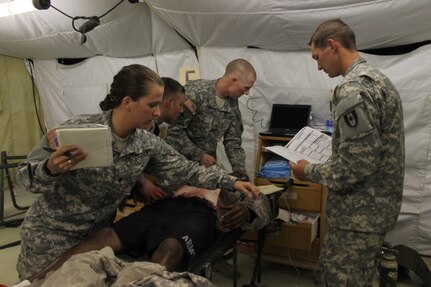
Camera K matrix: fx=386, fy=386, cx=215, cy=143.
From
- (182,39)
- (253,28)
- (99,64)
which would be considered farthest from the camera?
(99,64)

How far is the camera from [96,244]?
166 centimetres

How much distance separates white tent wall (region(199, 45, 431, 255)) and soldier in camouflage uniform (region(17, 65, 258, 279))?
1960mm

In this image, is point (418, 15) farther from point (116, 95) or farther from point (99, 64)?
point (99, 64)

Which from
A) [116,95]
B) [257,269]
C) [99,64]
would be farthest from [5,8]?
[257,269]

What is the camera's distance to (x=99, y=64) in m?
4.87

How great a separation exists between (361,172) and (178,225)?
0.84m

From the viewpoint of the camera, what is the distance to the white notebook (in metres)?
1.36

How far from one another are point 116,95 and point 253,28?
188cm

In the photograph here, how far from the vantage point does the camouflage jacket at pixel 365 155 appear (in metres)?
1.56

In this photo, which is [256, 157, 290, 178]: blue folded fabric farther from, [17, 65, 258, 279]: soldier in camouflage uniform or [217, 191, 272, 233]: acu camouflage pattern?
[17, 65, 258, 279]: soldier in camouflage uniform

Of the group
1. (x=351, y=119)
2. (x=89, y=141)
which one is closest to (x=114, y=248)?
(x=89, y=141)

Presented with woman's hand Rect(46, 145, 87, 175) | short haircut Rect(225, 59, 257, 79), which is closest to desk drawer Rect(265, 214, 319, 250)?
short haircut Rect(225, 59, 257, 79)

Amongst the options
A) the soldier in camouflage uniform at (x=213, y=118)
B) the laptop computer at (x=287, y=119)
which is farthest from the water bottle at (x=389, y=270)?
the laptop computer at (x=287, y=119)

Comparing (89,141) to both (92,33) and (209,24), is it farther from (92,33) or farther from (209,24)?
(92,33)
